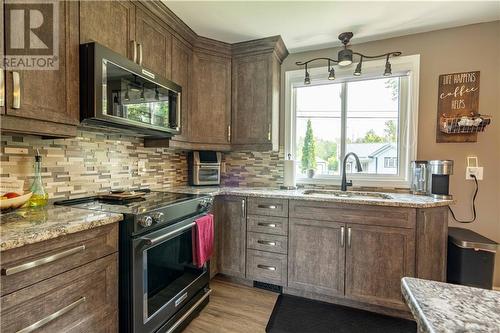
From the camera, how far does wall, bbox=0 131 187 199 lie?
1321mm

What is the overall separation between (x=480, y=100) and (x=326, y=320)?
2.22 meters

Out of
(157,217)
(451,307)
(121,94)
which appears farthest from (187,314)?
(451,307)

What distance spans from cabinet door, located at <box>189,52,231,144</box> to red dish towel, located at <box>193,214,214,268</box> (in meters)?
0.87

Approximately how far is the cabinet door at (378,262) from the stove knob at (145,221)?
57.2 inches

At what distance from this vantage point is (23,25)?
111 centimetres

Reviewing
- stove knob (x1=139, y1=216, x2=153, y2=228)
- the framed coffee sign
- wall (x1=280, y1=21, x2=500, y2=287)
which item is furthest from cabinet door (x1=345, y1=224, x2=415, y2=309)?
stove knob (x1=139, y1=216, x2=153, y2=228)

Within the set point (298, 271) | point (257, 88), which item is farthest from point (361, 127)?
point (298, 271)

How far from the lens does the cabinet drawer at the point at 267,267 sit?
6.84ft

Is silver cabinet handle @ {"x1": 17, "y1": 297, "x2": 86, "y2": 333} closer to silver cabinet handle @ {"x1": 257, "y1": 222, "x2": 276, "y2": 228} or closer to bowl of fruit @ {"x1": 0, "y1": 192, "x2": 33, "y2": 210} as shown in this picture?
bowl of fruit @ {"x1": 0, "y1": 192, "x2": 33, "y2": 210}

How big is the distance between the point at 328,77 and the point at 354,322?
216 cm

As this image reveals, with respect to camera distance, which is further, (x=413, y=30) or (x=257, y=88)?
(x=257, y=88)

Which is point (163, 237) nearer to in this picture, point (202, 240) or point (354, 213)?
point (202, 240)

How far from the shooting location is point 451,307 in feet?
1.57

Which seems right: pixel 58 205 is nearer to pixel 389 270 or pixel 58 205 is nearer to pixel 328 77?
pixel 389 270
